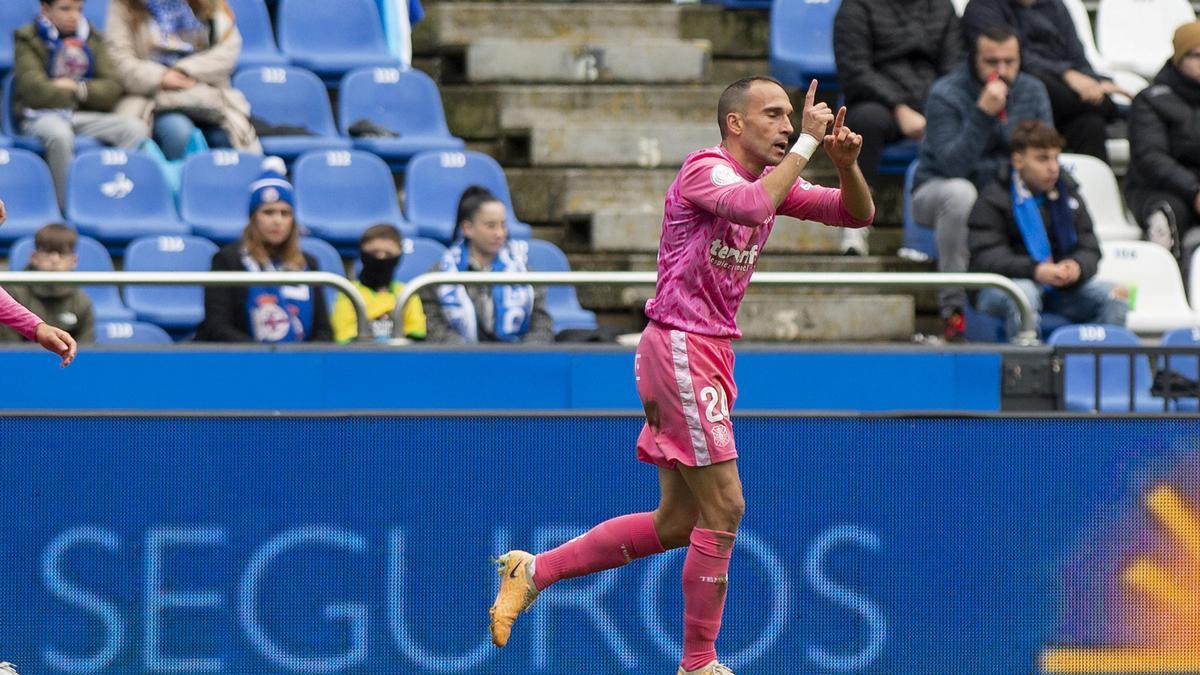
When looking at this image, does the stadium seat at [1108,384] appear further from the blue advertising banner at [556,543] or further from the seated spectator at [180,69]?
the seated spectator at [180,69]

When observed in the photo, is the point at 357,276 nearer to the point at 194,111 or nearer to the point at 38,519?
the point at 194,111

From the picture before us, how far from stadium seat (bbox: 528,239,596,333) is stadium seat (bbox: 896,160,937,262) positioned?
1.86m

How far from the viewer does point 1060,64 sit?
12281 millimetres

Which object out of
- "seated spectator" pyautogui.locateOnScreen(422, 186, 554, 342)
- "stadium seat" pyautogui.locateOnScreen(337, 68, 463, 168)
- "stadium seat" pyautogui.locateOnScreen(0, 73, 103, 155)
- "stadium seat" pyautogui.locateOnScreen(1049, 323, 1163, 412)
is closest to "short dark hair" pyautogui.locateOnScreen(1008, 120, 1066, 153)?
"stadium seat" pyautogui.locateOnScreen(1049, 323, 1163, 412)

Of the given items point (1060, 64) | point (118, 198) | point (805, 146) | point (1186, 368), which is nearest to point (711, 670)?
point (805, 146)

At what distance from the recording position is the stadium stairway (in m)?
11.0

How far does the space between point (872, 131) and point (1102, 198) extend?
1.44 metres

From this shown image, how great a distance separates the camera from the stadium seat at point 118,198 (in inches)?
416

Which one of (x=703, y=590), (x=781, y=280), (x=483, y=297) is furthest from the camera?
(x=483, y=297)

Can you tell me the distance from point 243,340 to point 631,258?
10.7 ft

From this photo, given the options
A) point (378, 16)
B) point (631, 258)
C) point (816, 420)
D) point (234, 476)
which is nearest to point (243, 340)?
point (234, 476)

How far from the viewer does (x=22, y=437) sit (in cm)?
718

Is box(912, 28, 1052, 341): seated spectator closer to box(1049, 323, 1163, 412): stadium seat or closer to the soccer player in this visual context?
box(1049, 323, 1163, 412): stadium seat

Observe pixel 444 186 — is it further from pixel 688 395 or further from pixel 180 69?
pixel 688 395
